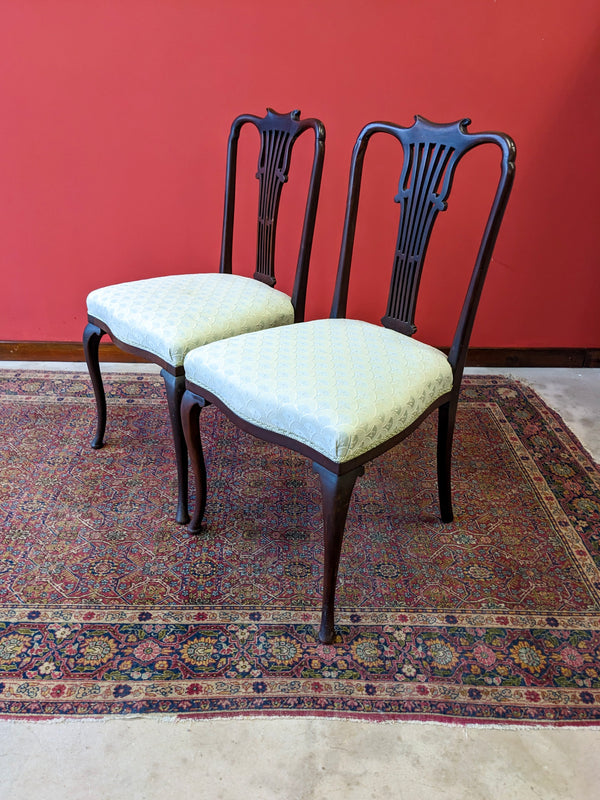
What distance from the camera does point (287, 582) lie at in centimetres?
153

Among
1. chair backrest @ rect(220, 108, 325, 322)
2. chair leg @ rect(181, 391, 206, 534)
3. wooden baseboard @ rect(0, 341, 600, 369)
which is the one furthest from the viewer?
wooden baseboard @ rect(0, 341, 600, 369)

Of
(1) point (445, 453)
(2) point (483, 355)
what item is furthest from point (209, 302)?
(2) point (483, 355)

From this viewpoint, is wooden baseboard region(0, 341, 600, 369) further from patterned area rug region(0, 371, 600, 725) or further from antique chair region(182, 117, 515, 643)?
antique chair region(182, 117, 515, 643)

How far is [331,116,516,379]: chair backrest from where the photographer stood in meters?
1.40

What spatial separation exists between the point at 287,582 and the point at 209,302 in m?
0.79

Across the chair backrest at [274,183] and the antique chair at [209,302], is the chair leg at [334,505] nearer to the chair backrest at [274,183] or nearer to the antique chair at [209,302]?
the antique chair at [209,302]

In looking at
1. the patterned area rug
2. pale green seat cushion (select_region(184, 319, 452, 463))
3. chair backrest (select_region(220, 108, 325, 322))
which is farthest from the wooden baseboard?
pale green seat cushion (select_region(184, 319, 452, 463))

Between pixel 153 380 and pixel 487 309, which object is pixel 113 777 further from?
pixel 487 309

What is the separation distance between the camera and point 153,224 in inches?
95.8

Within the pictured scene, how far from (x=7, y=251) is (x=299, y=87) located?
1317mm

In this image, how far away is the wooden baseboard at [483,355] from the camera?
2592 mm

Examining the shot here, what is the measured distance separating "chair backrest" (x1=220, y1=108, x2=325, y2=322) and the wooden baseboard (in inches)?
35.2

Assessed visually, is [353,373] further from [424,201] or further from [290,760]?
[290,760]

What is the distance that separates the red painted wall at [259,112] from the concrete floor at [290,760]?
5.64 ft
